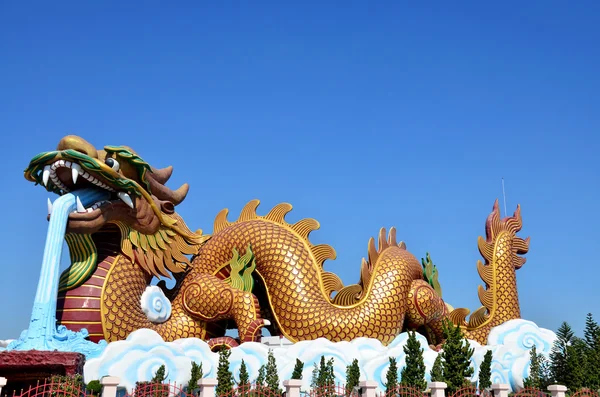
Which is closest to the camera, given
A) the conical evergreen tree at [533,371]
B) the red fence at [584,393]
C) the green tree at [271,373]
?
the red fence at [584,393]

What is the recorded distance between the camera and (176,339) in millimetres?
13898

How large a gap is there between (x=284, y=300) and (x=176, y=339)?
8.42 feet

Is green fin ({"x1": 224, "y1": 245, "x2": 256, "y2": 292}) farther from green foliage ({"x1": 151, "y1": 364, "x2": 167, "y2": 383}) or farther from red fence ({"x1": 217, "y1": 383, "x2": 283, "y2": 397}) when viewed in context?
green foliage ({"x1": 151, "y1": 364, "x2": 167, "y2": 383})

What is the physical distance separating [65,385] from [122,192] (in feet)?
15.9

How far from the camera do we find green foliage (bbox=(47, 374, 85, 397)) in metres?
9.13

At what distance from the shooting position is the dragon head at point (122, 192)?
12.7 metres

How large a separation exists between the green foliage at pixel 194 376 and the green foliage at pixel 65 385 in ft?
6.50

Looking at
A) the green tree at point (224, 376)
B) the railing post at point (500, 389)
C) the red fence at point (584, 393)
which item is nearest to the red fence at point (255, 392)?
the green tree at point (224, 376)

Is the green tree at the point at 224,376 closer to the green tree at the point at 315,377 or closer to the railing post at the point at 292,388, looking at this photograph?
the green tree at the point at 315,377

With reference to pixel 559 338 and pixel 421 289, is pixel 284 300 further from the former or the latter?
pixel 559 338

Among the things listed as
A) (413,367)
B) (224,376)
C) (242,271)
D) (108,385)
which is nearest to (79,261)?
(242,271)

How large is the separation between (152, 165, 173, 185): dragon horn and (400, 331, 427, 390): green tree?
6.68 meters

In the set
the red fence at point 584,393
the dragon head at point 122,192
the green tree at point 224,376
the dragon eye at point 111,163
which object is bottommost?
the red fence at point 584,393

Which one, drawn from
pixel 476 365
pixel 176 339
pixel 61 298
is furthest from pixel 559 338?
pixel 61 298
